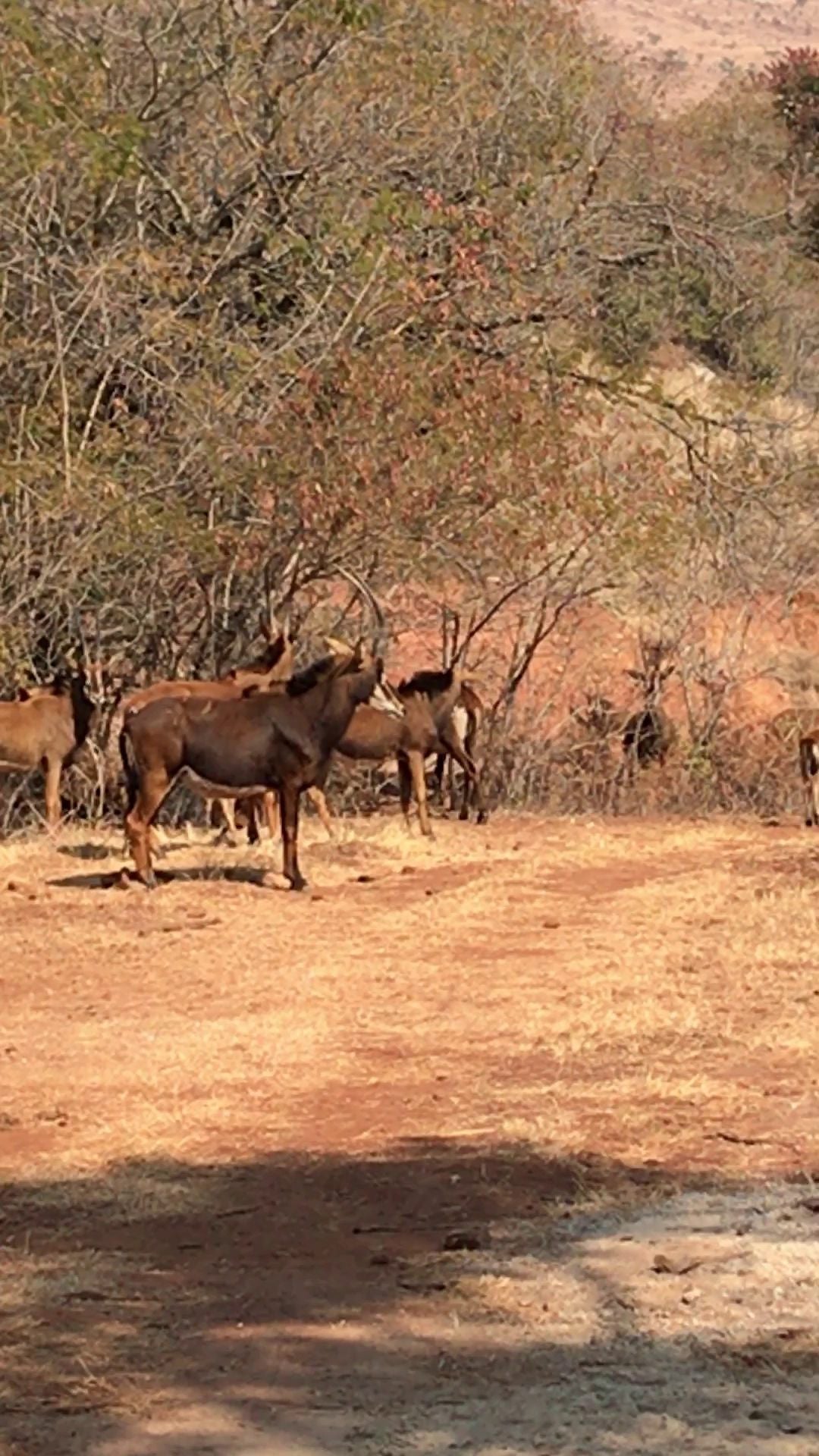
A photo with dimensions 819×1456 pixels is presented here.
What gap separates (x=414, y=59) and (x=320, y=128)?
3.72 feet

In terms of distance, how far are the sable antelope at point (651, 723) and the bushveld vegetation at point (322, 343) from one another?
1050 millimetres

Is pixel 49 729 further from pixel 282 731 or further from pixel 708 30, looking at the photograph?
pixel 708 30

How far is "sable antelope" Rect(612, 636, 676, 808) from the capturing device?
962 inches

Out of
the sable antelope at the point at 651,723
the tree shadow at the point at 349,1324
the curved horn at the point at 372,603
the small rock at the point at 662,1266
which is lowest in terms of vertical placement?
the tree shadow at the point at 349,1324

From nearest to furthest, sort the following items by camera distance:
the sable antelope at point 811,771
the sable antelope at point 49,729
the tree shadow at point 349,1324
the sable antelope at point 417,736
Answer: the tree shadow at point 349,1324
the sable antelope at point 49,729
the sable antelope at point 417,736
the sable antelope at point 811,771

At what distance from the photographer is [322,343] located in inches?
783

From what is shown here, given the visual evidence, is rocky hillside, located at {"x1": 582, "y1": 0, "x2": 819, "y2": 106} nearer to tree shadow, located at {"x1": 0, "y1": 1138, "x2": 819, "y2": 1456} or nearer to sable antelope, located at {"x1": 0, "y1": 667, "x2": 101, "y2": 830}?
sable antelope, located at {"x1": 0, "y1": 667, "x2": 101, "y2": 830}

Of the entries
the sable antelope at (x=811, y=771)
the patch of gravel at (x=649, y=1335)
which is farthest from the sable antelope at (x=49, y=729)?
the patch of gravel at (x=649, y=1335)

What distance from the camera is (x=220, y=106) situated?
20.5m

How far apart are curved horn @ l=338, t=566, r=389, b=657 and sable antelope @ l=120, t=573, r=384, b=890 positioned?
318 centimetres

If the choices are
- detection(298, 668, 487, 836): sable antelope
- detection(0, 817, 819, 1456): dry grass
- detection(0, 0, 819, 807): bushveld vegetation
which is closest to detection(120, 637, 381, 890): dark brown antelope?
detection(0, 817, 819, 1456): dry grass

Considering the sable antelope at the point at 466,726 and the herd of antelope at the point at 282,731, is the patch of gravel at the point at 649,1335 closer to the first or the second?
the herd of antelope at the point at 282,731

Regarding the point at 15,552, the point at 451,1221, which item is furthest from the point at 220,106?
the point at 451,1221

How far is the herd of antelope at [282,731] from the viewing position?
54.9ft
